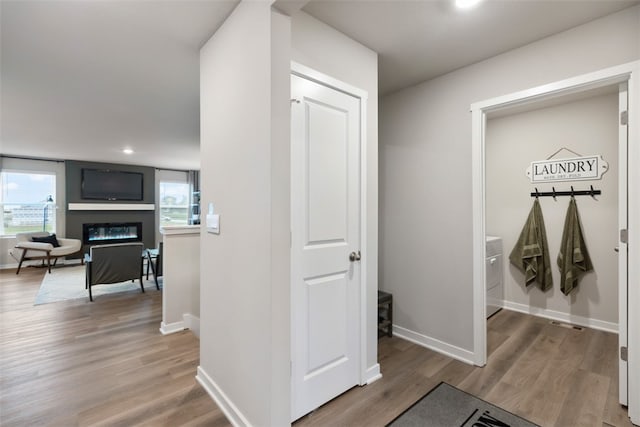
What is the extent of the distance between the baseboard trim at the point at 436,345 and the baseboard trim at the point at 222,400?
5.76ft

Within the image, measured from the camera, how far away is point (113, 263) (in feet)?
13.5

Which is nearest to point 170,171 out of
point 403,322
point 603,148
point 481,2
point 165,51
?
point 165,51

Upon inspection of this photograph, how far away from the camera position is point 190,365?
243 centimetres

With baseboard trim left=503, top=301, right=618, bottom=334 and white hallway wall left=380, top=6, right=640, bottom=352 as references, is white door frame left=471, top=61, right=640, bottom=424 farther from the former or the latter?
baseboard trim left=503, top=301, right=618, bottom=334

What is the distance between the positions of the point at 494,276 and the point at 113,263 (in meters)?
4.98

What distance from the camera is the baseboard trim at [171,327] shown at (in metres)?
3.10

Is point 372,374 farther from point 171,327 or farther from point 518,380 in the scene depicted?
point 171,327

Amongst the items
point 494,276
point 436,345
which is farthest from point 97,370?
point 494,276

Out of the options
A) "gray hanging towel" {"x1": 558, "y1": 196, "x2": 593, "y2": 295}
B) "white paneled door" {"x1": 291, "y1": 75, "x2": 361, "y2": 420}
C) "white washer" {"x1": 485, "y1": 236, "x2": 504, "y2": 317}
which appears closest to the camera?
"white paneled door" {"x1": 291, "y1": 75, "x2": 361, "y2": 420}

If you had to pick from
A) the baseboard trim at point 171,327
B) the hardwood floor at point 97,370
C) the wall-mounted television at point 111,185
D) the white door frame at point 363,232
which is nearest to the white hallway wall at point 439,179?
the white door frame at point 363,232

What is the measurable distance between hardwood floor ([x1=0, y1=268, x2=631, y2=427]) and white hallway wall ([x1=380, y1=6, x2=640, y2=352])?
413 millimetres

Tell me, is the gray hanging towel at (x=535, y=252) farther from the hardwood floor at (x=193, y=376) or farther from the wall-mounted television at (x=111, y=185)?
the wall-mounted television at (x=111, y=185)

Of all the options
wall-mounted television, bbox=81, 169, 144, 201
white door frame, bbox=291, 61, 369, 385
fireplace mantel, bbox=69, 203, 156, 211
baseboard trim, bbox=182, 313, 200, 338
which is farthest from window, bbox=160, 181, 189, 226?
white door frame, bbox=291, 61, 369, 385

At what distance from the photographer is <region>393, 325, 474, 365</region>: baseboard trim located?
2.47 metres
